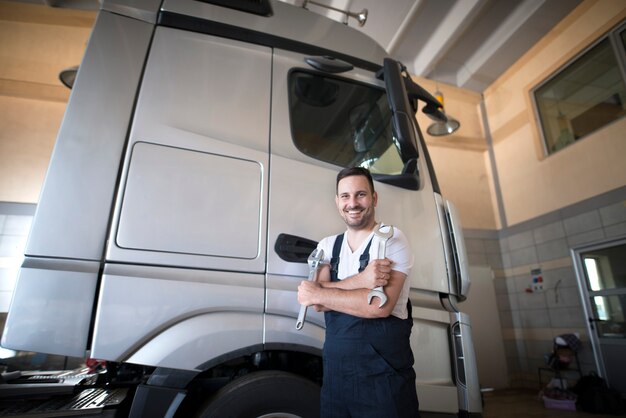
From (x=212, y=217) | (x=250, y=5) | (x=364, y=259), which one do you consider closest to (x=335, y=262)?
(x=364, y=259)

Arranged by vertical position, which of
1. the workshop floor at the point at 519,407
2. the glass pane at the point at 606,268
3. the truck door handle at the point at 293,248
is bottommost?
the workshop floor at the point at 519,407

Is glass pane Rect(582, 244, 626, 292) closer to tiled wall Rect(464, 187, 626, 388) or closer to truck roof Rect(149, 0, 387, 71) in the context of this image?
tiled wall Rect(464, 187, 626, 388)

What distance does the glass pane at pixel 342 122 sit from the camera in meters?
1.83

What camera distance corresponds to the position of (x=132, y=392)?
4.55ft

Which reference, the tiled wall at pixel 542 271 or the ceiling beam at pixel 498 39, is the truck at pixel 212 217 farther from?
the ceiling beam at pixel 498 39

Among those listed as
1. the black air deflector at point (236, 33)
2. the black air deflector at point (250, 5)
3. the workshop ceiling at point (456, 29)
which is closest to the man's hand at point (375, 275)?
the black air deflector at point (236, 33)

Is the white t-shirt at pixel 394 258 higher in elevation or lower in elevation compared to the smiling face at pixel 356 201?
lower

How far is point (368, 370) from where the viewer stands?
117 centimetres

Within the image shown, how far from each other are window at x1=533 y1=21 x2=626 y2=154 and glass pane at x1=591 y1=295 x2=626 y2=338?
255 centimetres

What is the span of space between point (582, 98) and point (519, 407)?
198 inches

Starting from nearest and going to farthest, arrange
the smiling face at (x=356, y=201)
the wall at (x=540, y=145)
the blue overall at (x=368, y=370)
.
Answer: the blue overall at (x=368, y=370) → the smiling face at (x=356, y=201) → the wall at (x=540, y=145)

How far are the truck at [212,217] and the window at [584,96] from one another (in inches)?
210

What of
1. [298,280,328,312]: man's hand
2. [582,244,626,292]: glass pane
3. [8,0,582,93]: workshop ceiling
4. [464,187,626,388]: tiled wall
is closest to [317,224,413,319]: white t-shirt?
[298,280,328,312]: man's hand

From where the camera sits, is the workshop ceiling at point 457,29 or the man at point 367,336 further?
the workshop ceiling at point 457,29
